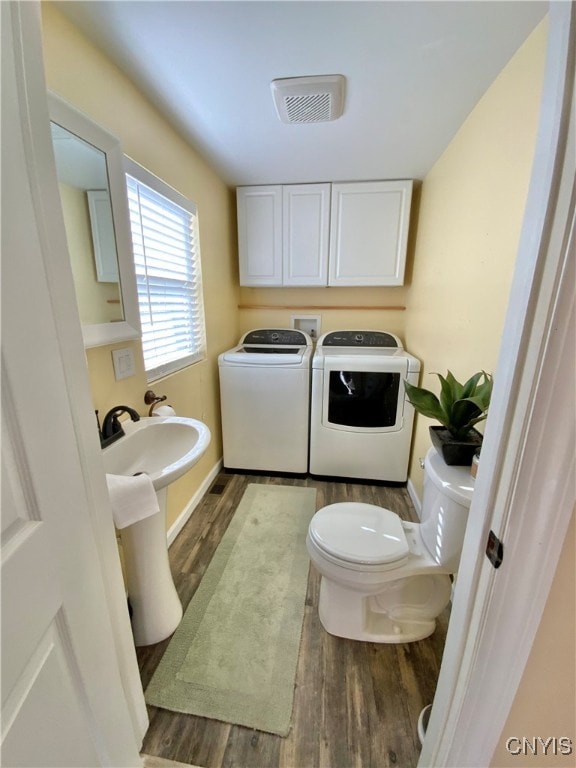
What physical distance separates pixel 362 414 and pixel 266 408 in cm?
72

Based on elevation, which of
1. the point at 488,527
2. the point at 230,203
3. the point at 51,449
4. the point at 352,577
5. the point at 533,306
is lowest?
the point at 352,577

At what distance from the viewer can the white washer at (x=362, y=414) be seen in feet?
7.09

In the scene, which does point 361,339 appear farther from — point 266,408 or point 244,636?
point 244,636

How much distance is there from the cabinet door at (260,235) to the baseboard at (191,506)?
1579mm

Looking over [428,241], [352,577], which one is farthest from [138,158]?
[352,577]

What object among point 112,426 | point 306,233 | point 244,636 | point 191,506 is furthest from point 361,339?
point 244,636

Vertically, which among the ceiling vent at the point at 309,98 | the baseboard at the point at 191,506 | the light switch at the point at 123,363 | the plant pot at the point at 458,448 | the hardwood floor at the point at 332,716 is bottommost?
the hardwood floor at the point at 332,716

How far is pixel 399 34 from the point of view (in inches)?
40.7

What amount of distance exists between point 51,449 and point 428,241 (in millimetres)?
2322

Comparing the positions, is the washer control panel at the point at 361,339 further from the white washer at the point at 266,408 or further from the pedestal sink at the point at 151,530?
the pedestal sink at the point at 151,530

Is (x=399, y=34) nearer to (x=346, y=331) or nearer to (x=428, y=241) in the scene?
(x=428, y=241)

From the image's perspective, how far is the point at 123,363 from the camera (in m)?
1.30

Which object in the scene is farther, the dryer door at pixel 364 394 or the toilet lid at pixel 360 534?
the dryer door at pixel 364 394

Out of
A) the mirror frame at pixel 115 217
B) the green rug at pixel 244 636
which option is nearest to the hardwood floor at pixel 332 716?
the green rug at pixel 244 636
